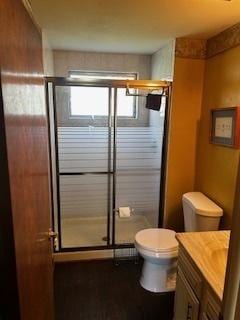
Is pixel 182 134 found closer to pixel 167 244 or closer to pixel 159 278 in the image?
pixel 167 244

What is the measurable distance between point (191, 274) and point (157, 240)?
0.87m

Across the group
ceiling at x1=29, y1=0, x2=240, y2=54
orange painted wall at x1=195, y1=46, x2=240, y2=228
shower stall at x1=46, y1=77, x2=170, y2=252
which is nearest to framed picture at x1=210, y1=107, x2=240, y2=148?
orange painted wall at x1=195, y1=46, x2=240, y2=228

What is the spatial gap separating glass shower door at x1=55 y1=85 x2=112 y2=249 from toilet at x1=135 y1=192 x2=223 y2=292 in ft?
2.39

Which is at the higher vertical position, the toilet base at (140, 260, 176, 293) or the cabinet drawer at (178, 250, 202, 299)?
the cabinet drawer at (178, 250, 202, 299)

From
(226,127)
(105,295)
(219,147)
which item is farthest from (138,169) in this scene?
(105,295)

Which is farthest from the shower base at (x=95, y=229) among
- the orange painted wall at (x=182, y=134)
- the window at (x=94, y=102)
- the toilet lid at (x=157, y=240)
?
the window at (x=94, y=102)

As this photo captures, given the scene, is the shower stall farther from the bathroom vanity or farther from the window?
the bathroom vanity

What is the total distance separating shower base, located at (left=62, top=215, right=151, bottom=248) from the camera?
2896 mm

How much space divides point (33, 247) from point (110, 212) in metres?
1.92

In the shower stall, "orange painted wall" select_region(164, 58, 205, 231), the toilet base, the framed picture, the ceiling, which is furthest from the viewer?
the shower stall

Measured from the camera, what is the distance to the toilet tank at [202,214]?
2.07 meters

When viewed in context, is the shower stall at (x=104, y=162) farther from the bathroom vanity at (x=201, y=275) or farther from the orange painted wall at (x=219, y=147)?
the bathroom vanity at (x=201, y=275)

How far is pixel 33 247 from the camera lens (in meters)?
0.99

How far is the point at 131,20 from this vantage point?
1909 mm
